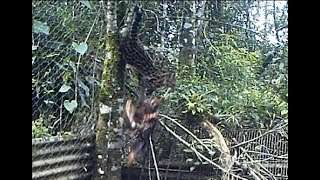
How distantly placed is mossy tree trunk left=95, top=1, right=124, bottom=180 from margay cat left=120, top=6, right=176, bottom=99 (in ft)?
0.09

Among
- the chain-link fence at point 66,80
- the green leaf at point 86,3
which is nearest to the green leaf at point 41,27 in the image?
the chain-link fence at point 66,80

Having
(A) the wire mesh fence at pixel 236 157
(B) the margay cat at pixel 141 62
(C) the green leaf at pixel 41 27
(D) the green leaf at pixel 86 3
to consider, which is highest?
(D) the green leaf at pixel 86 3

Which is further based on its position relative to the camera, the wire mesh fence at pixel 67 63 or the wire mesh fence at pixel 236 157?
the wire mesh fence at pixel 67 63

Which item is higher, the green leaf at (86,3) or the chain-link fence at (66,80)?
the green leaf at (86,3)

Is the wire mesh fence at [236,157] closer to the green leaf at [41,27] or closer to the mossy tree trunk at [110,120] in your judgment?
the mossy tree trunk at [110,120]

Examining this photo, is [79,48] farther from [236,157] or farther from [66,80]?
[236,157]

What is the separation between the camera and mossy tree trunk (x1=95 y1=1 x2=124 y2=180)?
0.99m

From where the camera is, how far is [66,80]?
1019mm

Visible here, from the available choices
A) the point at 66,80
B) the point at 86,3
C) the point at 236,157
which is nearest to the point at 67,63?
the point at 66,80

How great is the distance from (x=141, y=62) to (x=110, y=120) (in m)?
0.16

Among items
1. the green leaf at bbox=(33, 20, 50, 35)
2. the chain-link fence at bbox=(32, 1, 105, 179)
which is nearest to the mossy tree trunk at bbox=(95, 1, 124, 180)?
the chain-link fence at bbox=(32, 1, 105, 179)

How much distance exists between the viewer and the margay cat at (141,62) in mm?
1010

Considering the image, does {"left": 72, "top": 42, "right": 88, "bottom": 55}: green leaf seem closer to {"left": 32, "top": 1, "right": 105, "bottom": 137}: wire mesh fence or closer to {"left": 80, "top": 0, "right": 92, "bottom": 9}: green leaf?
{"left": 32, "top": 1, "right": 105, "bottom": 137}: wire mesh fence
